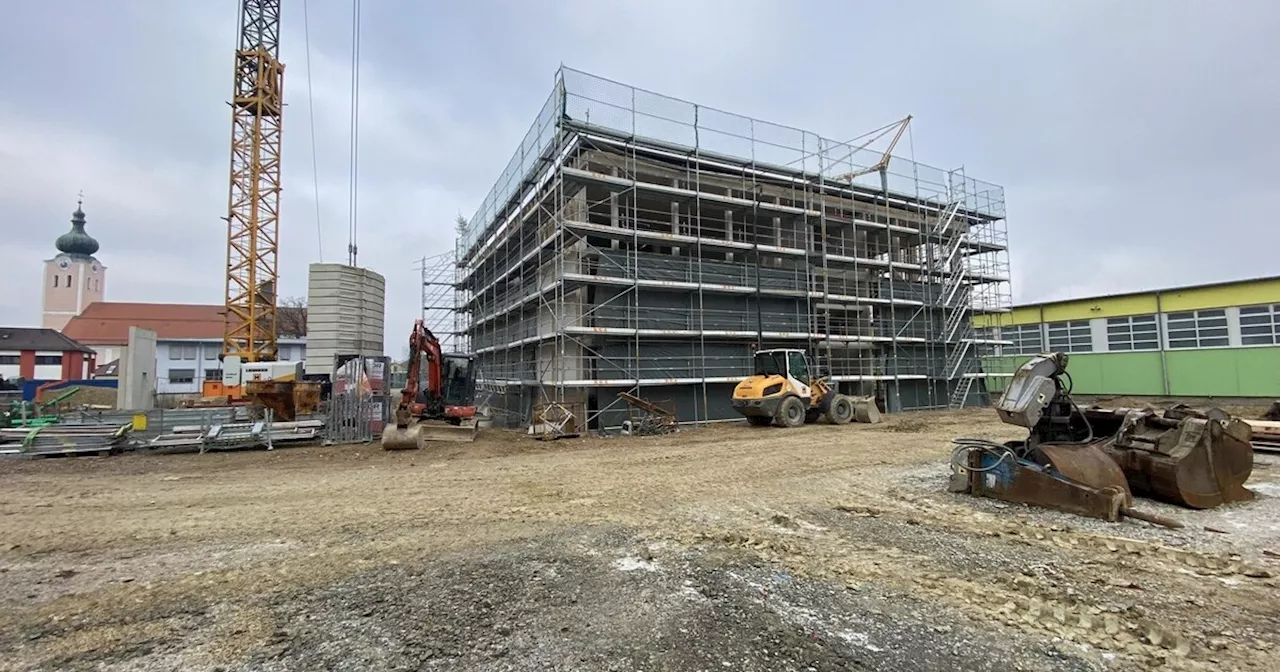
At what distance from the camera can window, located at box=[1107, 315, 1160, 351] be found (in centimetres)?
2788

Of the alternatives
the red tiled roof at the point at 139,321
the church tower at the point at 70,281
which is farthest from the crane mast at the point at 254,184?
the church tower at the point at 70,281

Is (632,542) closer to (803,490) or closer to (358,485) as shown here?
(803,490)

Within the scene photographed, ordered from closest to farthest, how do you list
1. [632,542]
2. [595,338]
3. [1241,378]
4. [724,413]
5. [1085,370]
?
[632,542], [595,338], [724,413], [1241,378], [1085,370]

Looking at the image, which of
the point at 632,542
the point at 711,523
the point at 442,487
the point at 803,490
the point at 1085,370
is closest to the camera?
the point at 632,542

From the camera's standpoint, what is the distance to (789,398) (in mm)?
17016

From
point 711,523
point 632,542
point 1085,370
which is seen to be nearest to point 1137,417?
point 711,523

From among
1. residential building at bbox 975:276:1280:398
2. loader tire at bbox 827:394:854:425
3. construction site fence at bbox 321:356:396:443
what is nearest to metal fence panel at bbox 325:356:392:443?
construction site fence at bbox 321:356:396:443

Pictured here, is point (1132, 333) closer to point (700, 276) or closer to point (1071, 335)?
point (1071, 335)

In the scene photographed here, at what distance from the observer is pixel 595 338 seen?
720 inches

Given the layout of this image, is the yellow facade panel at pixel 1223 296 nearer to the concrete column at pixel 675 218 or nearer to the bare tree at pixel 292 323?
the concrete column at pixel 675 218

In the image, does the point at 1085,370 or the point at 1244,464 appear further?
the point at 1085,370

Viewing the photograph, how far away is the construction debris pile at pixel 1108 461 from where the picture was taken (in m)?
6.25

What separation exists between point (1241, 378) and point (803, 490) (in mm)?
29286

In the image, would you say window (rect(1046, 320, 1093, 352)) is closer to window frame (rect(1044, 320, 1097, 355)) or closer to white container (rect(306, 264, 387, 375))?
window frame (rect(1044, 320, 1097, 355))
